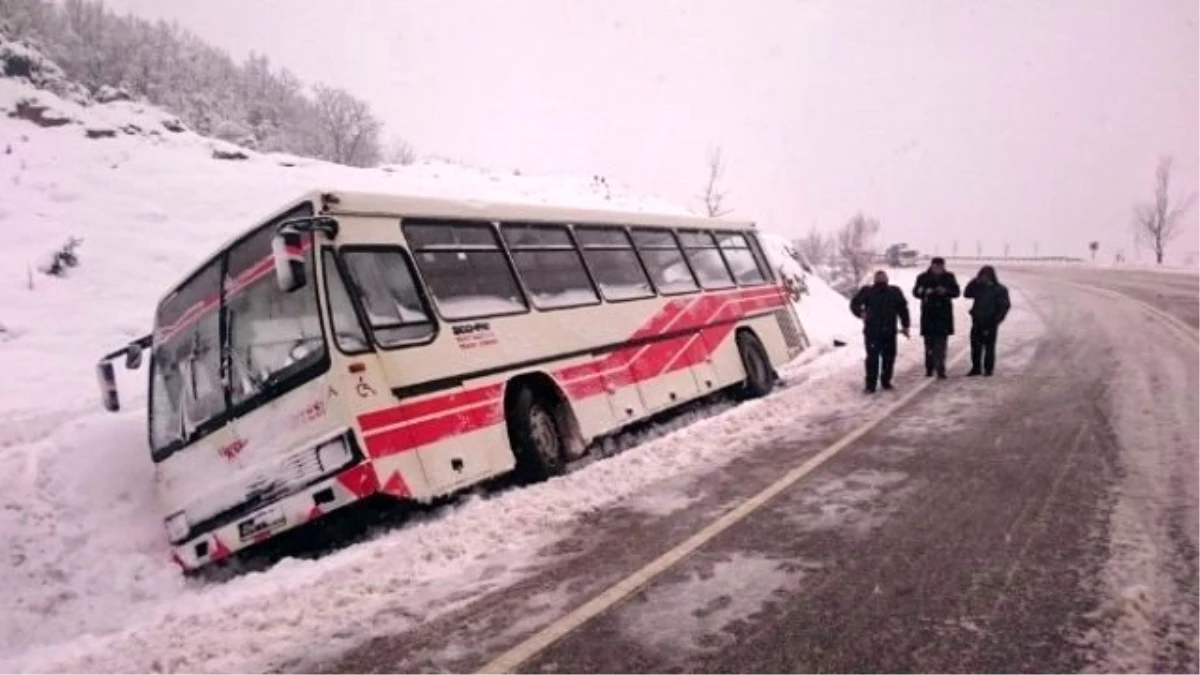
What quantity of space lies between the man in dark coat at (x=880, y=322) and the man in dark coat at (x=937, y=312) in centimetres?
40

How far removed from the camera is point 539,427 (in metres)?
8.01

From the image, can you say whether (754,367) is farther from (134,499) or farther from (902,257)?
(902,257)

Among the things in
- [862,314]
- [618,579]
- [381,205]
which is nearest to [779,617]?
[618,579]

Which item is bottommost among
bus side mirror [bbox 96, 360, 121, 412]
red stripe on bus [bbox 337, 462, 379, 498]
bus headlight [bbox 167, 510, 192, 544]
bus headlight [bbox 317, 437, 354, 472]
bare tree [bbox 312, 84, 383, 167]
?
bus headlight [bbox 167, 510, 192, 544]

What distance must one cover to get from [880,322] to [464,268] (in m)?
6.64

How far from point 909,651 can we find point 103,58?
234ft

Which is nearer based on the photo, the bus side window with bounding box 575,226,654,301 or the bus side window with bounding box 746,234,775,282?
the bus side window with bounding box 575,226,654,301

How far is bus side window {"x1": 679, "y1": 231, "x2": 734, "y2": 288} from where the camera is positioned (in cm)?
1211

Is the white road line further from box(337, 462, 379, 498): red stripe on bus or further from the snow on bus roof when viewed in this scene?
the snow on bus roof


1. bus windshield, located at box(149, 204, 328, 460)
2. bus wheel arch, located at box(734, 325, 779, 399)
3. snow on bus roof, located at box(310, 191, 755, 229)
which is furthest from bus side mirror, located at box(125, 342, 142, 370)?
bus wheel arch, located at box(734, 325, 779, 399)

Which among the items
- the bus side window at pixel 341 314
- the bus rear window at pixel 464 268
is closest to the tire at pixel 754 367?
the bus rear window at pixel 464 268

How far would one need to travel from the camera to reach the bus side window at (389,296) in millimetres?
6637

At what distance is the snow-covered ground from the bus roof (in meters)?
2.28

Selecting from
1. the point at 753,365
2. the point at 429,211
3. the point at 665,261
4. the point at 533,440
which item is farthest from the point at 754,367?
the point at 429,211
